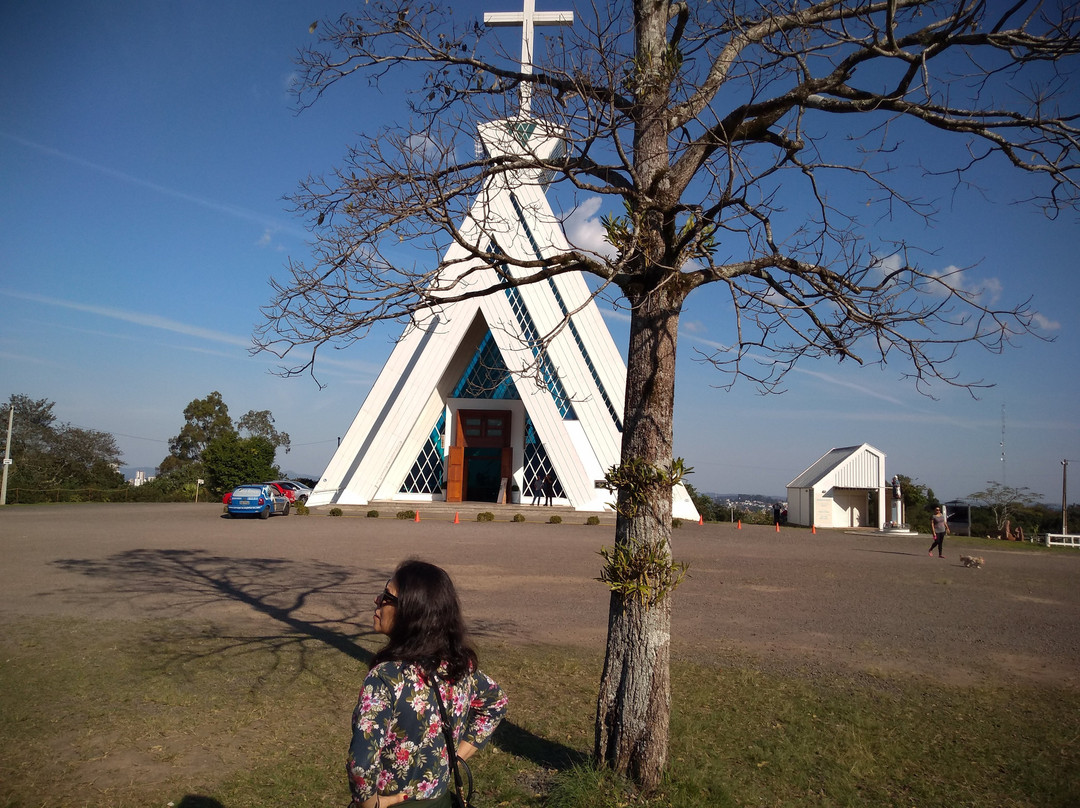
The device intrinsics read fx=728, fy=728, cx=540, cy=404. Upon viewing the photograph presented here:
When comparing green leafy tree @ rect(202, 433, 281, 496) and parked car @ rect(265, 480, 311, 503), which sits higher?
green leafy tree @ rect(202, 433, 281, 496)

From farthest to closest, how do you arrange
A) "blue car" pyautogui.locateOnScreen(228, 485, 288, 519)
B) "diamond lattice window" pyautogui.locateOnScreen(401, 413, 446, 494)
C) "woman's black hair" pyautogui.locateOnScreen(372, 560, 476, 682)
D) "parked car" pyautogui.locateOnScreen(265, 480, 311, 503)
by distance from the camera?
"parked car" pyautogui.locateOnScreen(265, 480, 311, 503) < "diamond lattice window" pyautogui.locateOnScreen(401, 413, 446, 494) < "blue car" pyautogui.locateOnScreen(228, 485, 288, 519) < "woman's black hair" pyautogui.locateOnScreen(372, 560, 476, 682)

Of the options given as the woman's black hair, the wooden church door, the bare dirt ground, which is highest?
the wooden church door

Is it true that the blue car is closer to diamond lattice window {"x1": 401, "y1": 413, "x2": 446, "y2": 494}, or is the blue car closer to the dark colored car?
the dark colored car

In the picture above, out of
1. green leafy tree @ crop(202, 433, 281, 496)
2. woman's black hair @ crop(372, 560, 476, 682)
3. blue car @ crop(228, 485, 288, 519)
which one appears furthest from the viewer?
green leafy tree @ crop(202, 433, 281, 496)

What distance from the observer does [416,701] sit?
2.45 m

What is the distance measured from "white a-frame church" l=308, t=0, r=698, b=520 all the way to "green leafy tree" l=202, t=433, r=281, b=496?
15.5 m

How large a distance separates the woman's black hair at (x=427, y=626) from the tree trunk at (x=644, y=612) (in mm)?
Answer: 2112

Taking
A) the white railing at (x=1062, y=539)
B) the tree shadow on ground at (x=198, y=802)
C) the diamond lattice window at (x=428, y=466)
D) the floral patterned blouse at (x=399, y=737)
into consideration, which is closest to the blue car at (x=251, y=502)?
the diamond lattice window at (x=428, y=466)

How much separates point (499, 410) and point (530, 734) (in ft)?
80.4

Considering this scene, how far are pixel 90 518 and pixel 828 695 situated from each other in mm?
25428

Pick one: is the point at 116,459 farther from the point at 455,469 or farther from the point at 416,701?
the point at 416,701

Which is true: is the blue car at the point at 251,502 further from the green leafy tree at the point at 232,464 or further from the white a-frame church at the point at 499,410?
the green leafy tree at the point at 232,464

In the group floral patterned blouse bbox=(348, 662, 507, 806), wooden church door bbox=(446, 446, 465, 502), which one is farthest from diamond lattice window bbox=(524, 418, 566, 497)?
floral patterned blouse bbox=(348, 662, 507, 806)

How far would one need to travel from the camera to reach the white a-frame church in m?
26.0
